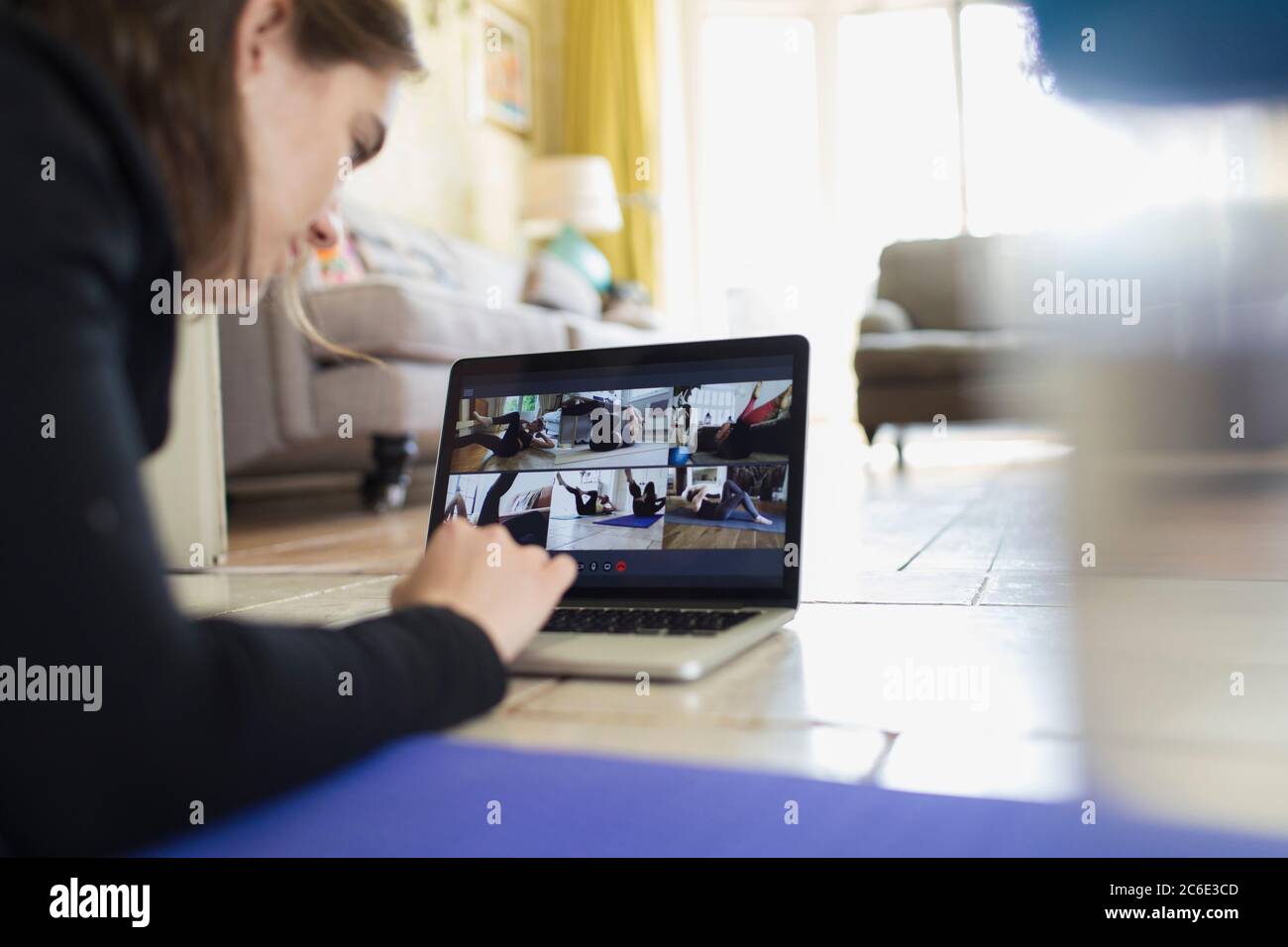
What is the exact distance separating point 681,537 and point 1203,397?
44 cm

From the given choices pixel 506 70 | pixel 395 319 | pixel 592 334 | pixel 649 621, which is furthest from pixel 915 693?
pixel 506 70

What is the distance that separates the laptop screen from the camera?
91 cm

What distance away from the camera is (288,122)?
1.94 ft

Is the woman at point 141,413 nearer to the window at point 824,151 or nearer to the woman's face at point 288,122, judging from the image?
the woman's face at point 288,122

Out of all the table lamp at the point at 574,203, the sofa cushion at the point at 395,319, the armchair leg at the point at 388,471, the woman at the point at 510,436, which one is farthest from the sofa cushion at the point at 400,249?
the woman at the point at 510,436

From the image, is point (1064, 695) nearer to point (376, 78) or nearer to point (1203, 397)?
point (1203, 397)

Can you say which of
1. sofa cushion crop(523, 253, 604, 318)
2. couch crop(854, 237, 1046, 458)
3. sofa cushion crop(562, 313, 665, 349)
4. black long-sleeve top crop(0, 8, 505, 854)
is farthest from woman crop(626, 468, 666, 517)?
sofa cushion crop(523, 253, 604, 318)

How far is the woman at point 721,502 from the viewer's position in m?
0.91

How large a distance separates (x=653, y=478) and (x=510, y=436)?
15cm

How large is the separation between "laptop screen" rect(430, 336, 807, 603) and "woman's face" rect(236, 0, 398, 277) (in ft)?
1.21

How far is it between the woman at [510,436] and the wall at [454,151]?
289 centimetres

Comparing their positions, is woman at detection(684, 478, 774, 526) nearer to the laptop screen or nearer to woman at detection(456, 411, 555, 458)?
the laptop screen

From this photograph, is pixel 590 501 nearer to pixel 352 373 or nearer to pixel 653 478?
pixel 653 478

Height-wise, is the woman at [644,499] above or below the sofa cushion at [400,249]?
below
